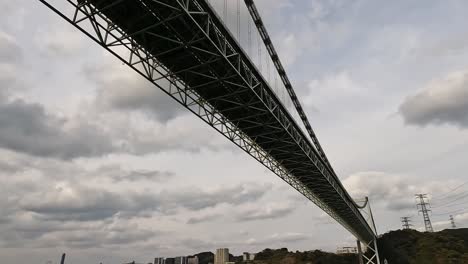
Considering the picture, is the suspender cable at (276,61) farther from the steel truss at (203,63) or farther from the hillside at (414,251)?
the hillside at (414,251)

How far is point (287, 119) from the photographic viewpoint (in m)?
21.9

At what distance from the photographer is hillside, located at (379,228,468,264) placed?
69812 mm

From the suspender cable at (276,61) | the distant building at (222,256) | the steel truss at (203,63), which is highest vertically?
the suspender cable at (276,61)

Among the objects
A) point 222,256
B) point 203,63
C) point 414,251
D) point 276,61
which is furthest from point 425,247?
point 222,256

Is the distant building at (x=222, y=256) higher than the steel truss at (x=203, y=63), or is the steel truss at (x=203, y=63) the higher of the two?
the steel truss at (x=203, y=63)

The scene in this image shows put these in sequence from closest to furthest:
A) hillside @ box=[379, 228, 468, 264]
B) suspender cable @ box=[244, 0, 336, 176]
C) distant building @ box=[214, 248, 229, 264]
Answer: suspender cable @ box=[244, 0, 336, 176] → hillside @ box=[379, 228, 468, 264] → distant building @ box=[214, 248, 229, 264]

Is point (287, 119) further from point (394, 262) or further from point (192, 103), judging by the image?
point (394, 262)

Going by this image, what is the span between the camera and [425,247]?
257 feet

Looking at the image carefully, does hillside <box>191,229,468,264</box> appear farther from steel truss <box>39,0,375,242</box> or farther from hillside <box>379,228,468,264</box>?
steel truss <box>39,0,375,242</box>

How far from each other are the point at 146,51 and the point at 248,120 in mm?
8638

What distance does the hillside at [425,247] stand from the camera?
69812 mm

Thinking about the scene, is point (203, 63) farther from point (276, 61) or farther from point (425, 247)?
point (425, 247)

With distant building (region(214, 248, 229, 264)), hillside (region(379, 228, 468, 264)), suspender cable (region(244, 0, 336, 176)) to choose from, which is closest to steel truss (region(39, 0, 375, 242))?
suspender cable (region(244, 0, 336, 176))

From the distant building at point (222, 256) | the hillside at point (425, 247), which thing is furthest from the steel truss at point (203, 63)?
the distant building at point (222, 256)
